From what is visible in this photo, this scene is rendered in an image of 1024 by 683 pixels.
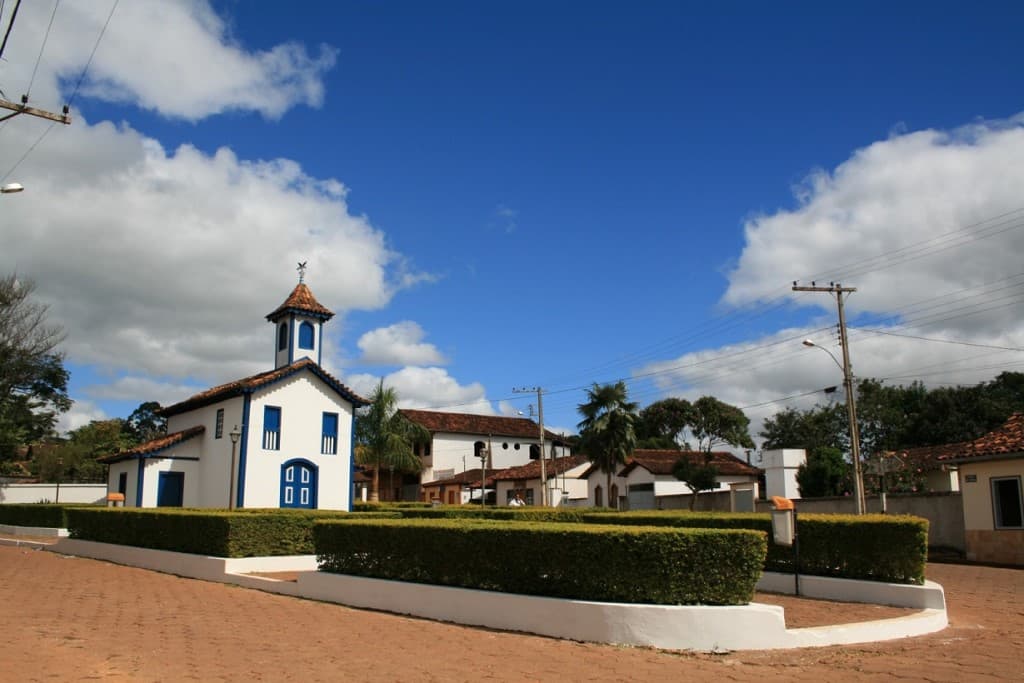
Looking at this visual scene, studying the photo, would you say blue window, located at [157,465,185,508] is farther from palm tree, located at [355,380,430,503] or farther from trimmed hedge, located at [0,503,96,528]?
palm tree, located at [355,380,430,503]

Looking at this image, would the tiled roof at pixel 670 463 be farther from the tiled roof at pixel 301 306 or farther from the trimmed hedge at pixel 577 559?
the trimmed hedge at pixel 577 559

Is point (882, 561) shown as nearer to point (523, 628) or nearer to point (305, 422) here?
point (523, 628)

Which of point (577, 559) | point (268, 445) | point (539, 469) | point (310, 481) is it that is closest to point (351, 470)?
point (310, 481)

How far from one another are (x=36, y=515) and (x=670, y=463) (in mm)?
32594

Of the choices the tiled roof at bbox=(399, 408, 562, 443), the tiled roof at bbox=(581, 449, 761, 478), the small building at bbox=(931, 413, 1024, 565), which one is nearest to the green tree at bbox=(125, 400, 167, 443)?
the tiled roof at bbox=(399, 408, 562, 443)

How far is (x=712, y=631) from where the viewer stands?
9.36 m

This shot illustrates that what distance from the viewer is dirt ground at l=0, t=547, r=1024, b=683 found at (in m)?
7.99

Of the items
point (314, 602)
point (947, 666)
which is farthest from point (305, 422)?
point (947, 666)

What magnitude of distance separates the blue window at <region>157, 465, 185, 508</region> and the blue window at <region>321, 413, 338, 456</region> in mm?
5604

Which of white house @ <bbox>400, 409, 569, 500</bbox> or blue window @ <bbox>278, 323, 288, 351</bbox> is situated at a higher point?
blue window @ <bbox>278, 323, 288, 351</bbox>

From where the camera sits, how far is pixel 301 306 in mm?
33094

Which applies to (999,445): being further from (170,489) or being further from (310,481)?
(170,489)

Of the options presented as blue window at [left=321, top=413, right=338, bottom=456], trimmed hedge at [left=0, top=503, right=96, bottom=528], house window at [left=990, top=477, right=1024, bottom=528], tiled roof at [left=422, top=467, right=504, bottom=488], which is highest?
blue window at [left=321, top=413, right=338, bottom=456]

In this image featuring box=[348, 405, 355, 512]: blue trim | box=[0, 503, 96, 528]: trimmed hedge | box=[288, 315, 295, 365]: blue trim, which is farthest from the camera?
box=[288, 315, 295, 365]: blue trim
